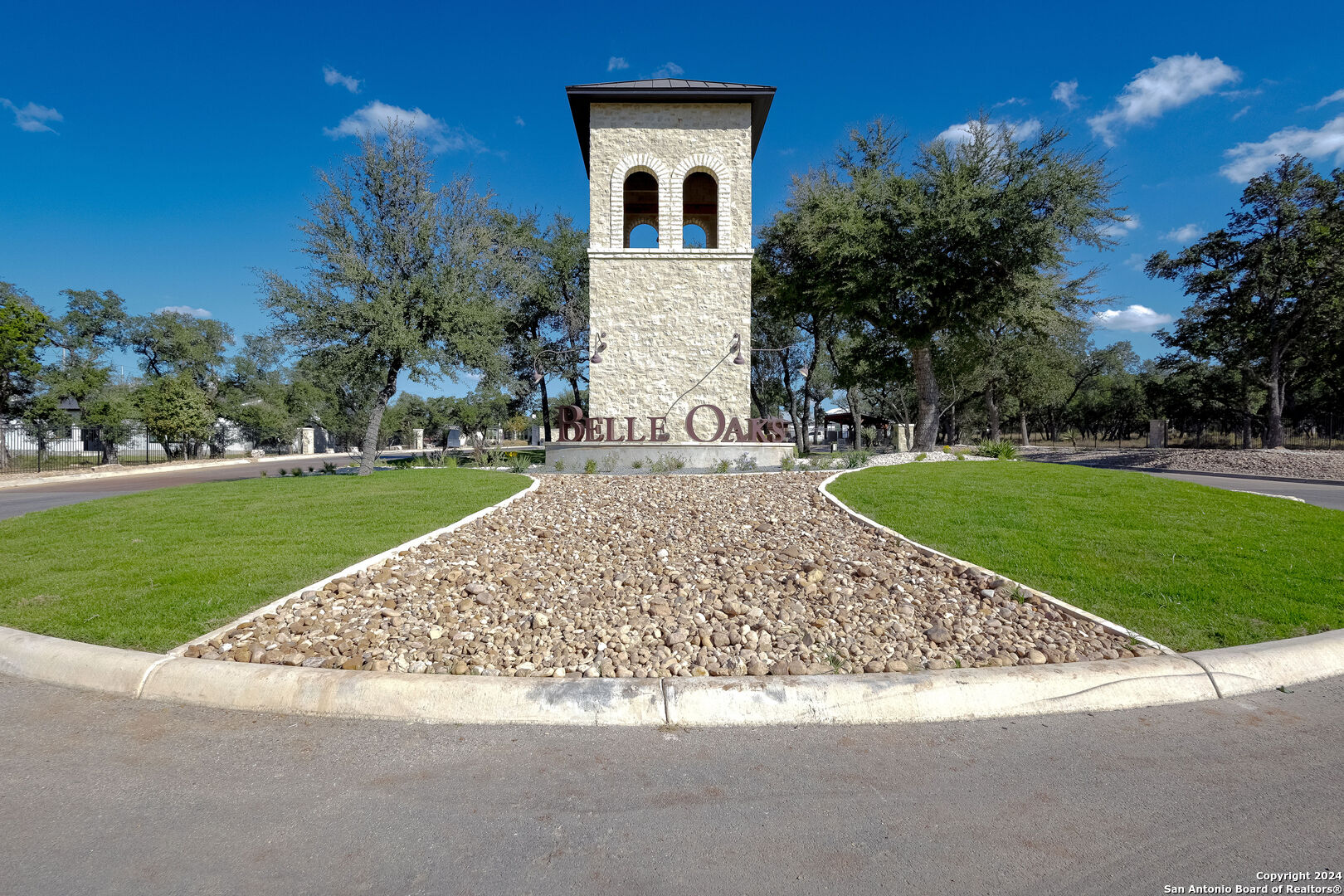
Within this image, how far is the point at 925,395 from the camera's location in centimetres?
2322

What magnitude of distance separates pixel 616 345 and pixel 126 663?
16.3 m

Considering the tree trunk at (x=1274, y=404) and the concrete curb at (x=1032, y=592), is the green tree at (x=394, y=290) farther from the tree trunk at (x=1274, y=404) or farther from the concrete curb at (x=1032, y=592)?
the tree trunk at (x=1274, y=404)

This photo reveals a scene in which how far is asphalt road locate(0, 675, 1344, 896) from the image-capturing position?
2.14 m

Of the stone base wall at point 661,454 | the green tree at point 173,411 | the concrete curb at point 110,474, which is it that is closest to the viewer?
the stone base wall at point 661,454

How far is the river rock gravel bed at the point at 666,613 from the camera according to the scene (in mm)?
3865

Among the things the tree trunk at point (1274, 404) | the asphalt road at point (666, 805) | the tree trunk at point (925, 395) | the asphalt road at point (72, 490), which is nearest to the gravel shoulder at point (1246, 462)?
the tree trunk at point (1274, 404)

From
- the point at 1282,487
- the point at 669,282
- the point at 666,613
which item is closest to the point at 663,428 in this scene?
the point at 669,282

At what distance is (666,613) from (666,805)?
212 centimetres

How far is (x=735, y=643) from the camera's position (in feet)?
13.4

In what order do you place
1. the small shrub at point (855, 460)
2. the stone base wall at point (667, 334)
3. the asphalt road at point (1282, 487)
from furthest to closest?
the stone base wall at point (667, 334) < the small shrub at point (855, 460) < the asphalt road at point (1282, 487)

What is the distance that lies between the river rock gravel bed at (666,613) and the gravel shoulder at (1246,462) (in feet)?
71.7

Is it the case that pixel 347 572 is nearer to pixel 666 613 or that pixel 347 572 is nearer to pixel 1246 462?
pixel 666 613

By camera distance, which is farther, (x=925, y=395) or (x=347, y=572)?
(x=925, y=395)

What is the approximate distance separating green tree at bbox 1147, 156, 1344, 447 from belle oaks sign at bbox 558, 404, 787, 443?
883 inches
